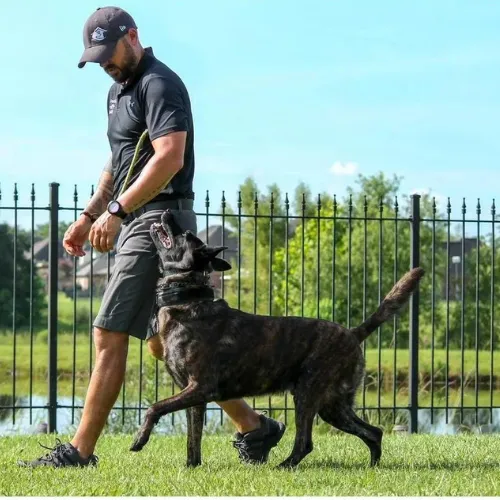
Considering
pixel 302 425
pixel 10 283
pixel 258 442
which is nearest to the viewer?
pixel 302 425

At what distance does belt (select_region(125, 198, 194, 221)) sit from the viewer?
5.04m

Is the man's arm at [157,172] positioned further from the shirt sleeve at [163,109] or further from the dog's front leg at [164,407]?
the dog's front leg at [164,407]

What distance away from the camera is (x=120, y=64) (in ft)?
16.7

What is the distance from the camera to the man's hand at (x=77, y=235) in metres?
5.29

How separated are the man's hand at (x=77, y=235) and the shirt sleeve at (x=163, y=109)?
0.69 meters

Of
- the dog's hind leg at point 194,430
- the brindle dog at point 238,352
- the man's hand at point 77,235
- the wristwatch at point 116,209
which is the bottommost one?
the dog's hind leg at point 194,430

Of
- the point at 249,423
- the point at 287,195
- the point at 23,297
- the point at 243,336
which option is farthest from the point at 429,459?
the point at 23,297

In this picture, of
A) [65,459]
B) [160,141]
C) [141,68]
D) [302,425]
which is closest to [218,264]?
[160,141]

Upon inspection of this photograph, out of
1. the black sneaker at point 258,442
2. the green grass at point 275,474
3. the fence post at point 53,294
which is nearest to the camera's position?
the green grass at point 275,474

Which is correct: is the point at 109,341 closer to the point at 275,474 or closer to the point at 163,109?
the point at 275,474

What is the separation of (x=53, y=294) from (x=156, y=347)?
360cm

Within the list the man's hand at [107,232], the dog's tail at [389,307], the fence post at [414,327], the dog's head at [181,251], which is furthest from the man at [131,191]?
the fence post at [414,327]

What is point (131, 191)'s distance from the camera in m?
4.86

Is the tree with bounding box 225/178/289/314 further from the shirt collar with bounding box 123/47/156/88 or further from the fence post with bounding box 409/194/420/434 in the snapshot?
the shirt collar with bounding box 123/47/156/88
